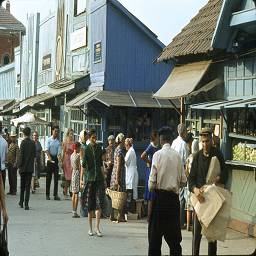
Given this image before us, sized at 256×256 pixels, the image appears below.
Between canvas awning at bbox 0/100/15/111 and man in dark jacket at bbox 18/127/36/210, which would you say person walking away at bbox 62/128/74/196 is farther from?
canvas awning at bbox 0/100/15/111

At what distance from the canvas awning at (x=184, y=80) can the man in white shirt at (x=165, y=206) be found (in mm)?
4864

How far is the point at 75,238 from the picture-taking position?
1121 centimetres

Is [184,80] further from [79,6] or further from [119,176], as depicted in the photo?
[79,6]

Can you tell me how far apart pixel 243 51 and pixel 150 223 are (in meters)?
4.99

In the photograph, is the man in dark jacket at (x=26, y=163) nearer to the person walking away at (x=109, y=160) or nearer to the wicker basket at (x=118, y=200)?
the person walking away at (x=109, y=160)

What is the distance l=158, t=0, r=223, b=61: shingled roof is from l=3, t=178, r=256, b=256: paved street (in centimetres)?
379

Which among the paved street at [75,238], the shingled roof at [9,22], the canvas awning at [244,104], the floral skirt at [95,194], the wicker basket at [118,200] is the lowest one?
the paved street at [75,238]

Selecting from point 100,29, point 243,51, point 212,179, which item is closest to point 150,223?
point 212,179

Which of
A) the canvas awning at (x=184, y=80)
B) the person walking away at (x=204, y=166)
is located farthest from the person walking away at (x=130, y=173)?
the person walking away at (x=204, y=166)

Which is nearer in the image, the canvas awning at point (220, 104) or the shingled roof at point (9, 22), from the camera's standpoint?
the canvas awning at point (220, 104)

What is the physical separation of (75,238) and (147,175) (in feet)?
10.3

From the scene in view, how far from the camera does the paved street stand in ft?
32.7

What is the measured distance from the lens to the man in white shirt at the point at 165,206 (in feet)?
27.7

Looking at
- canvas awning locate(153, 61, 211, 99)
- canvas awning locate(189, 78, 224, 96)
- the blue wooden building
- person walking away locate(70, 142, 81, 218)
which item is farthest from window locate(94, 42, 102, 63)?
canvas awning locate(189, 78, 224, 96)
